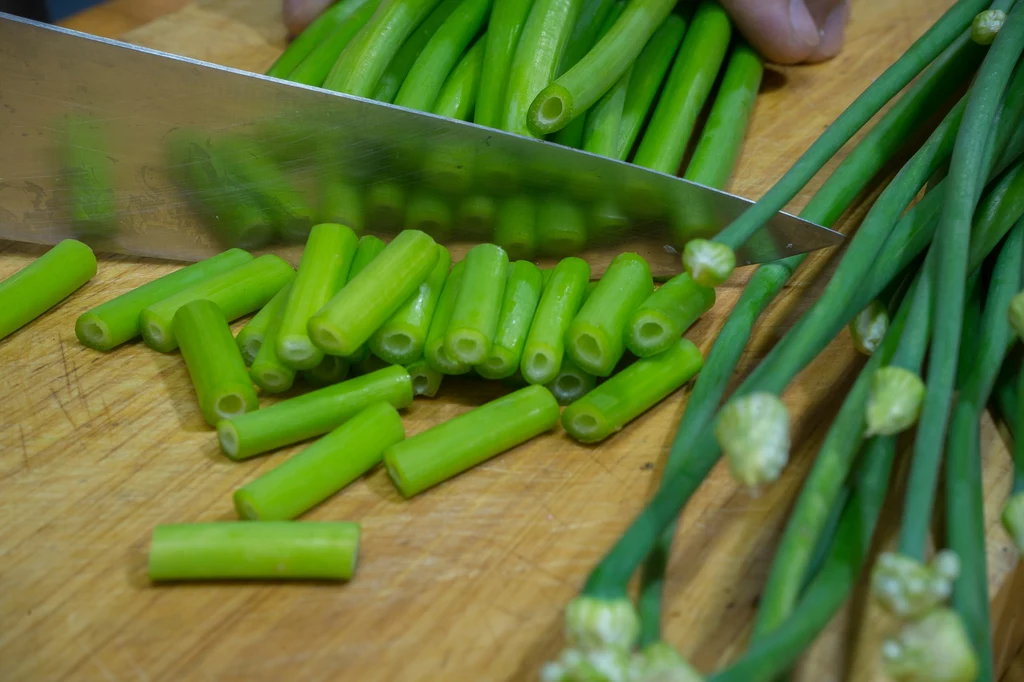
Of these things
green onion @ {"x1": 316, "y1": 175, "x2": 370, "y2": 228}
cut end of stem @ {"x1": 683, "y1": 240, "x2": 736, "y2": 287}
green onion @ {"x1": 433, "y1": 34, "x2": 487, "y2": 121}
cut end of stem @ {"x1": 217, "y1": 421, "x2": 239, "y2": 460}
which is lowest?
cut end of stem @ {"x1": 217, "y1": 421, "x2": 239, "y2": 460}

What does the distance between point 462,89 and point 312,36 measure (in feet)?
1.48

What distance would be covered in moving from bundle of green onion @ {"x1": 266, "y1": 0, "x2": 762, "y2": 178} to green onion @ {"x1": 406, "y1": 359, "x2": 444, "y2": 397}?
1.57 ft

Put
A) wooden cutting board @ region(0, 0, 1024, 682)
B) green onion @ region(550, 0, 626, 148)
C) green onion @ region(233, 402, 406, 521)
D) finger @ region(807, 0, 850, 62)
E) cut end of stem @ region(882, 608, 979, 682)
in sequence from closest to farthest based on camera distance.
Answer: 1. cut end of stem @ region(882, 608, 979, 682)
2. wooden cutting board @ region(0, 0, 1024, 682)
3. green onion @ region(233, 402, 406, 521)
4. green onion @ region(550, 0, 626, 148)
5. finger @ region(807, 0, 850, 62)

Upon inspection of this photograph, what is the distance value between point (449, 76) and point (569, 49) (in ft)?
0.79

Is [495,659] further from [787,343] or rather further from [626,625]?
[787,343]

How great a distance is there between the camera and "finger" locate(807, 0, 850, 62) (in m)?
2.32

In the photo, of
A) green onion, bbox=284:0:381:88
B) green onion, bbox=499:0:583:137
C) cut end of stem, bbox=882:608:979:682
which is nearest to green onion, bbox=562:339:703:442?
green onion, bbox=499:0:583:137

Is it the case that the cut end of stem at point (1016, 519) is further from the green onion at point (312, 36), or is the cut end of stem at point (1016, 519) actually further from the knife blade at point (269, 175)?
the green onion at point (312, 36)

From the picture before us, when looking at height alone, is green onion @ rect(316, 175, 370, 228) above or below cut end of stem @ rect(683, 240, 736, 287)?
below

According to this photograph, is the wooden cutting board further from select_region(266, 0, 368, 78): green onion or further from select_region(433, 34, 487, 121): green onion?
select_region(266, 0, 368, 78): green onion

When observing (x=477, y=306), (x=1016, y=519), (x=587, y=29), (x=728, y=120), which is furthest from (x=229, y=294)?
(x=1016, y=519)

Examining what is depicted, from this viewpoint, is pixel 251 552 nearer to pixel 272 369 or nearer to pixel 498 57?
pixel 272 369

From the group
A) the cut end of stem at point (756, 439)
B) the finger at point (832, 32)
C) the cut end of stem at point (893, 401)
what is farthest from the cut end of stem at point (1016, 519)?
the finger at point (832, 32)

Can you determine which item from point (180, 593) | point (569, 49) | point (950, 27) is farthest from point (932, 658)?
point (569, 49)
